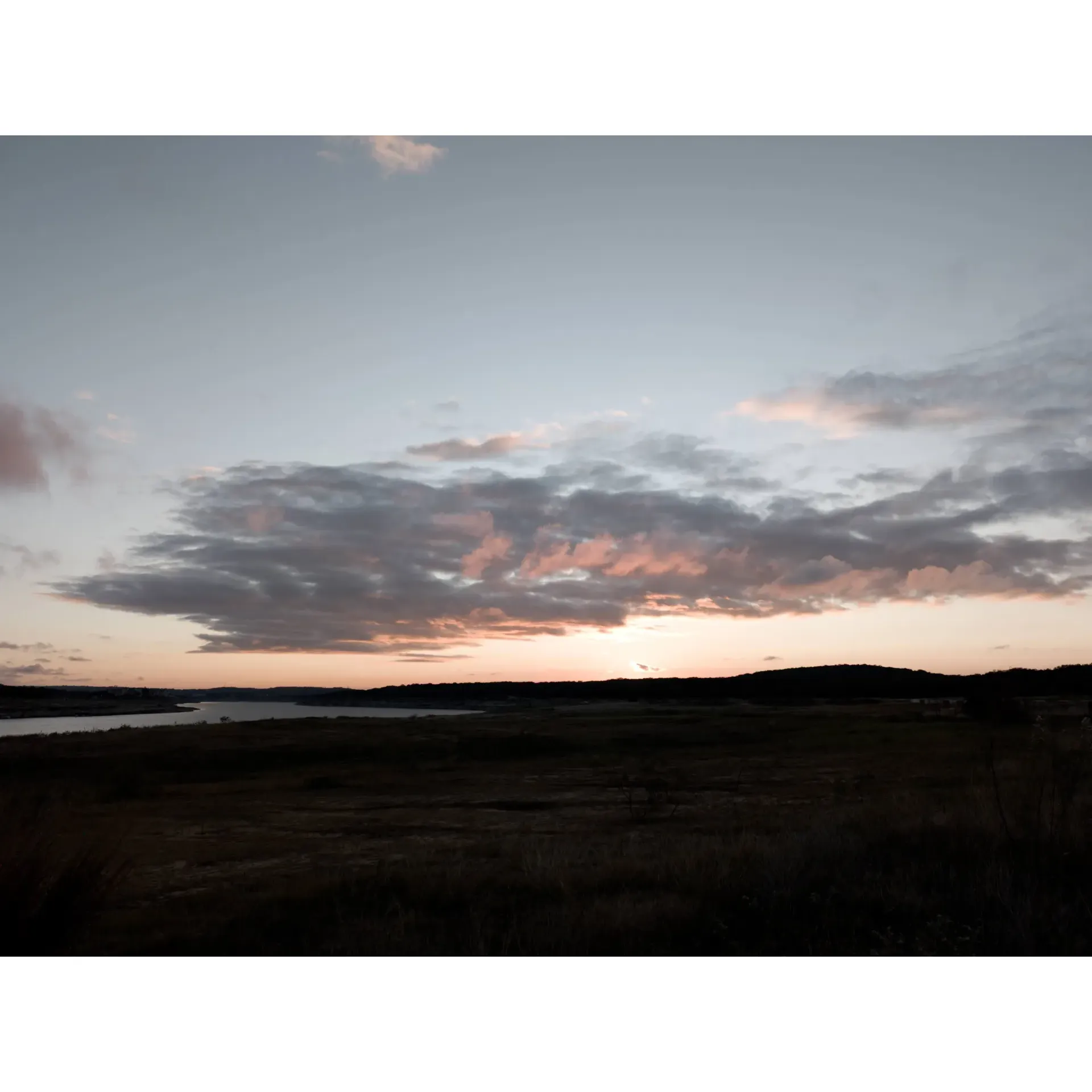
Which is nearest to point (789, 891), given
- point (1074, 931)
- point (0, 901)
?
point (1074, 931)

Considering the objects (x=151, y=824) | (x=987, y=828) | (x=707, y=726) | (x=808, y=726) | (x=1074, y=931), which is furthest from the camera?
(x=707, y=726)

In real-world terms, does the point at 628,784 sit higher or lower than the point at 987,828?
lower

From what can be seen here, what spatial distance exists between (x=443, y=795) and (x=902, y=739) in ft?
93.5

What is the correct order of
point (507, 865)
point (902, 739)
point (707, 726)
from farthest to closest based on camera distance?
1. point (707, 726)
2. point (902, 739)
3. point (507, 865)

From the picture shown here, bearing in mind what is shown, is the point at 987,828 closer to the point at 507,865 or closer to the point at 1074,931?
the point at 1074,931

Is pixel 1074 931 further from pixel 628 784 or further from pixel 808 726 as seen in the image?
pixel 808 726

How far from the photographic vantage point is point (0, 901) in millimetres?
6793

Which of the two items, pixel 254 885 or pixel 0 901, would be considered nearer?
pixel 0 901

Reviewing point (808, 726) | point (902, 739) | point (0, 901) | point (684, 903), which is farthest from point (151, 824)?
point (808, 726)

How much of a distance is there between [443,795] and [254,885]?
18.1 metres

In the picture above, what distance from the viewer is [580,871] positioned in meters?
10.6

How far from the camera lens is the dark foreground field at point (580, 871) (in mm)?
Result: 7137

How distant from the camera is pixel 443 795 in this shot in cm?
2967

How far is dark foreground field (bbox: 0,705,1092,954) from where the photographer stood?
7.14 metres
